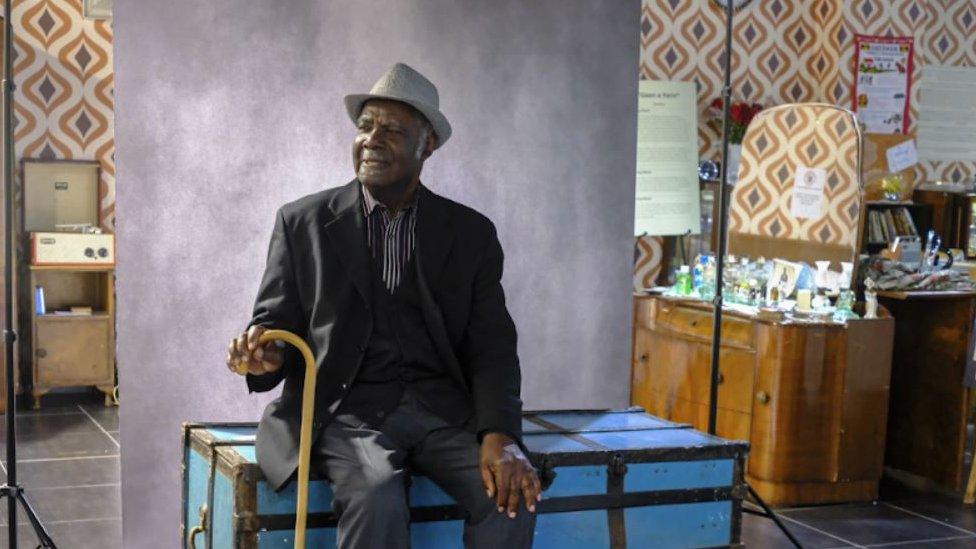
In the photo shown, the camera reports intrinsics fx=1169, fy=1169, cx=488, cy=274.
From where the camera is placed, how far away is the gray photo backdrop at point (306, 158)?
3.56 meters

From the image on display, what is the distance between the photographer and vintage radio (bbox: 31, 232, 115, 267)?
731cm

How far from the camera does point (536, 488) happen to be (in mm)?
2809

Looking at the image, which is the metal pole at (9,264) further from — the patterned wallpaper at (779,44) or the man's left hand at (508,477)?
the patterned wallpaper at (779,44)

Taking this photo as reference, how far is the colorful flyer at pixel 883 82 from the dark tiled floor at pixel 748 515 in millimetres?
4127

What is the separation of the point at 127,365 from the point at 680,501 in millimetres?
1716

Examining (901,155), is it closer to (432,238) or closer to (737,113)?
(737,113)

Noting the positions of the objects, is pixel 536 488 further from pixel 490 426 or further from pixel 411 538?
pixel 411 538

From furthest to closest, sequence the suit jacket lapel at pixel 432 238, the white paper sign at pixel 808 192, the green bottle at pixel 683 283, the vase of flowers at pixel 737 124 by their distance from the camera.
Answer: the vase of flowers at pixel 737 124
the green bottle at pixel 683 283
the white paper sign at pixel 808 192
the suit jacket lapel at pixel 432 238

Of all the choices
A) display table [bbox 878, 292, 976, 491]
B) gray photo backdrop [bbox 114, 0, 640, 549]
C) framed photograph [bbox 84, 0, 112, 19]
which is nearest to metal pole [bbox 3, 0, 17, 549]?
gray photo backdrop [bbox 114, 0, 640, 549]

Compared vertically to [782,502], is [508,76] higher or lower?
higher

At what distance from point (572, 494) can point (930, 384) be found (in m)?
3.03

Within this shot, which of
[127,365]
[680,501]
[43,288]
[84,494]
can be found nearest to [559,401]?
[680,501]

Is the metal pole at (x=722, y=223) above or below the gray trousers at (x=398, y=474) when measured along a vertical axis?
above

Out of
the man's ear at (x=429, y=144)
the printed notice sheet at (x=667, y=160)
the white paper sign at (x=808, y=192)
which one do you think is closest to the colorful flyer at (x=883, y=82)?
the printed notice sheet at (x=667, y=160)
